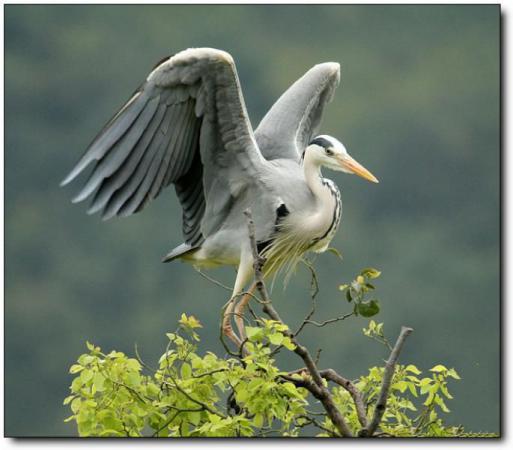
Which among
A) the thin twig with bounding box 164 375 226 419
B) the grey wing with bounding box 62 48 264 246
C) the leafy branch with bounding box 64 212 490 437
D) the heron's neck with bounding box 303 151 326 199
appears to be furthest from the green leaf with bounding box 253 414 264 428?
the heron's neck with bounding box 303 151 326 199

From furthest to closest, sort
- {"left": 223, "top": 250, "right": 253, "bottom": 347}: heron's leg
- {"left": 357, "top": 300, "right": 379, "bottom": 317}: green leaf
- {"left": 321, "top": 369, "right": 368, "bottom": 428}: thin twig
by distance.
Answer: {"left": 223, "top": 250, "right": 253, "bottom": 347}: heron's leg → {"left": 321, "top": 369, "right": 368, "bottom": 428}: thin twig → {"left": 357, "top": 300, "right": 379, "bottom": 317}: green leaf

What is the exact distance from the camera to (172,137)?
13.4ft

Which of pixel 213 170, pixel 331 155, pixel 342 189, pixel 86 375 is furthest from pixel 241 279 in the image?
pixel 342 189

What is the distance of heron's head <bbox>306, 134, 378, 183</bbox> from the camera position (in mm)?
A: 4078

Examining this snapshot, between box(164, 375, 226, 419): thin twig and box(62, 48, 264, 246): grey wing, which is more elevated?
box(62, 48, 264, 246): grey wing

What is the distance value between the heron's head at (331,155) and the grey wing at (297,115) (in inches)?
15.9

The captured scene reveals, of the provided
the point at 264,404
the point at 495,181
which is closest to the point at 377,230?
the point at 495,181

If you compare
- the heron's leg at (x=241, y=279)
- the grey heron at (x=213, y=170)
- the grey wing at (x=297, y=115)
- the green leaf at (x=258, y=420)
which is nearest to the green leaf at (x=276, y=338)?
the green leaf at (x=258, y=420)

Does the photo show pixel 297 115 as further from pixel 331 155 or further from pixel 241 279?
pixel 241 279

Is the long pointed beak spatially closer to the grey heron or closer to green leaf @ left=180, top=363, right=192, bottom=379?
the grey heron

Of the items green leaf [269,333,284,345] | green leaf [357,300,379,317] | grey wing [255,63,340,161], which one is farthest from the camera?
grey wing [255,63,340,161]

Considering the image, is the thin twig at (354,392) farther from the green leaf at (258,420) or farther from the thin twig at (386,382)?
the green leaf at (258,420)

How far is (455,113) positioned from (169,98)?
1216mm

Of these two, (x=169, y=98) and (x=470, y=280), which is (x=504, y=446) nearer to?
(x=470, y=280)
